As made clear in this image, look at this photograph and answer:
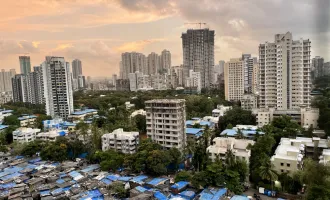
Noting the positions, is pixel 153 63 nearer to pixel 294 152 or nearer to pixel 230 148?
pixel 230 148

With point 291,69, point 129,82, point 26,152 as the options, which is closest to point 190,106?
point 291,69

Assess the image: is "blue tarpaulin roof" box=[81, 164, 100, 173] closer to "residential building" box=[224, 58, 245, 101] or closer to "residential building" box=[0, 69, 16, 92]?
"residential building" box=[224, 58, 245, 101]

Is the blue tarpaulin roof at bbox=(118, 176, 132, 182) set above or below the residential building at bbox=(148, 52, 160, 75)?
below

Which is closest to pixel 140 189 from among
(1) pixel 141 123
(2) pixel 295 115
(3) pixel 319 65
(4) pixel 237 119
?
(3) pixel 319 65

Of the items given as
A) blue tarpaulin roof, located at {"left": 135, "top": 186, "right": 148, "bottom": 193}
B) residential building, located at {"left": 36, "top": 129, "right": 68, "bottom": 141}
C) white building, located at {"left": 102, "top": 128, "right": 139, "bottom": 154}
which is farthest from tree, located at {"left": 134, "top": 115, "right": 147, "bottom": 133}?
blue tarpaulin roof, located at {"left": 135, "top": 186, "right": 148, "bottom": 193}

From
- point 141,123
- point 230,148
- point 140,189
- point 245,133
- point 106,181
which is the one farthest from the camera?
point 141,123

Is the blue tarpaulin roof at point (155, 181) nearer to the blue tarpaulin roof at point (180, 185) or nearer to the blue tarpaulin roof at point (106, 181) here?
the blue tarpaulin roof at point (180, 185)

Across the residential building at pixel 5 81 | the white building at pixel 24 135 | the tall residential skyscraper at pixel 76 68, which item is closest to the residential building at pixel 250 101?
the white building at pixel 24 135
